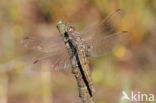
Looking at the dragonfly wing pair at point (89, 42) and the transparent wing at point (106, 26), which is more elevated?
the transparent wing at point (106, 26)

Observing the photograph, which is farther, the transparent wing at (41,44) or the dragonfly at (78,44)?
the transparent wing at (41,44)

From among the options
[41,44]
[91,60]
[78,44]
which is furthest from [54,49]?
[91,60]

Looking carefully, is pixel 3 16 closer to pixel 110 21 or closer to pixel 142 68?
pixel 142 68

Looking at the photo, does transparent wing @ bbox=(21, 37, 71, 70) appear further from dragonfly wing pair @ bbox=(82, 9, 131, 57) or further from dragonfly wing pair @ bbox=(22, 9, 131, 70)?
dragonfly wing pair @ bbox=(82, 9, 131, 57)

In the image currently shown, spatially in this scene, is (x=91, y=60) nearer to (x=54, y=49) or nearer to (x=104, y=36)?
(x=104, y=36)

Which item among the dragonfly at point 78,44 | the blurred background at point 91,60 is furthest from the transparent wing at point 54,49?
the blurred background at point 91,60

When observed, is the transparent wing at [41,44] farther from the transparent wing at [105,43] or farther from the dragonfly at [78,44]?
the transparent wing at [105,43]
